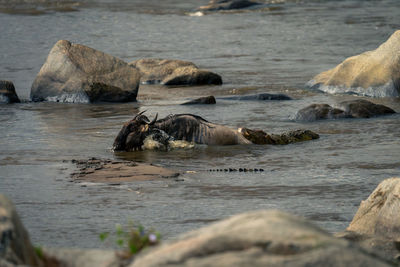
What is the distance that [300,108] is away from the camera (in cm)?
1520

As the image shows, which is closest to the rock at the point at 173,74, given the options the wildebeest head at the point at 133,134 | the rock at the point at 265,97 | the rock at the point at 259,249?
the rock at the point at 265,97

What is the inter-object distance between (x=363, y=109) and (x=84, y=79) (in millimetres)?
5649

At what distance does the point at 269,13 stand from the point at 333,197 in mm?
32122

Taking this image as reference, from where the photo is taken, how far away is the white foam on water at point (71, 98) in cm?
1670

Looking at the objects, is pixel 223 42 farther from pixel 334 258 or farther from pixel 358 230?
pixel 334 258

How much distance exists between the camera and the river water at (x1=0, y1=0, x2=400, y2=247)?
786 cm

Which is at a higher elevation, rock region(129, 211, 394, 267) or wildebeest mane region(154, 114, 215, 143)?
rock region(129, 211, 394, 267)

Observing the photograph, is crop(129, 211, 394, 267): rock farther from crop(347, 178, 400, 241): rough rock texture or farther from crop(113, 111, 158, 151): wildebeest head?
crop(113, 111, 158, 151): wildebeest head

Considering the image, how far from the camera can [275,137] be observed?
11977 mm

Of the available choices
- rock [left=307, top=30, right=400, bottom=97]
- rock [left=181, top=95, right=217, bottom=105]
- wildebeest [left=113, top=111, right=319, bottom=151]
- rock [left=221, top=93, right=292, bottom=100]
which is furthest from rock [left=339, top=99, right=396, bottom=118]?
rock [left=181, top=95, right=217, bottom=105]

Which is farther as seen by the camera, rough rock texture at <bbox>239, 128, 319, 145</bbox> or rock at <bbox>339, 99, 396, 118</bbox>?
rock at <bbox>339, 99, 396, 118</bbox>

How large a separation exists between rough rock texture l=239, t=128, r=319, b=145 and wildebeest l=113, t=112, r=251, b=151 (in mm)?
87

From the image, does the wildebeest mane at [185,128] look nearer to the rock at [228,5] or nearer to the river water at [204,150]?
the river water at [204,150]

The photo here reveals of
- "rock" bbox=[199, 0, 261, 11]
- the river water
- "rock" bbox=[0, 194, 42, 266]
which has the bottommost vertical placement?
the river water
